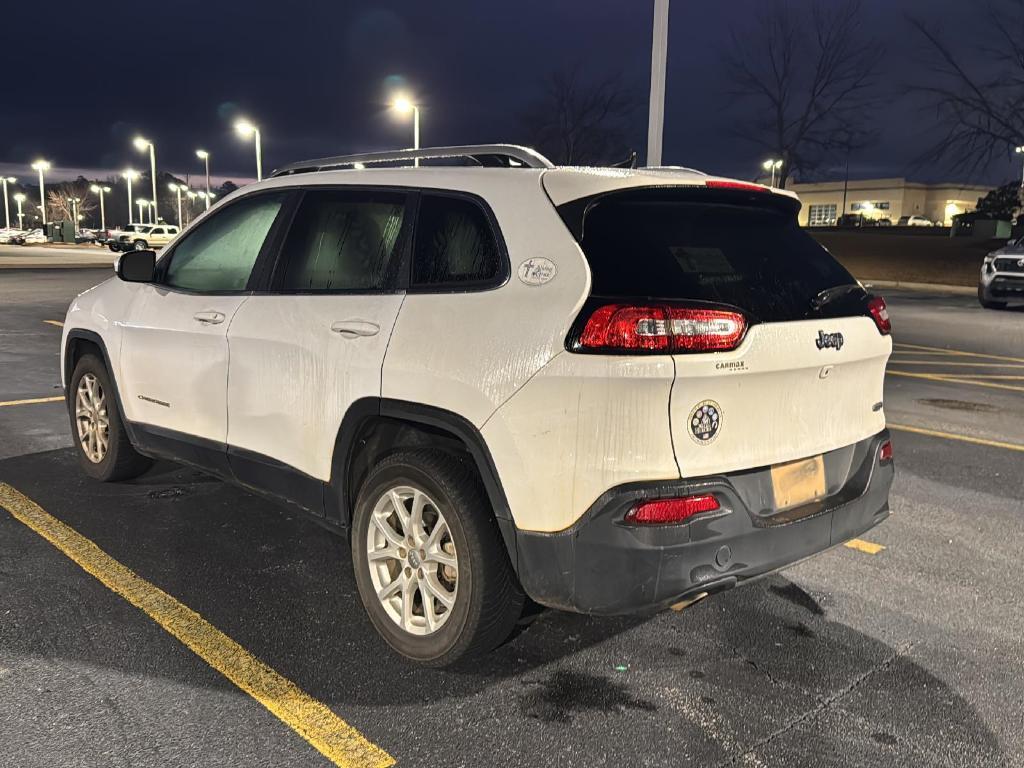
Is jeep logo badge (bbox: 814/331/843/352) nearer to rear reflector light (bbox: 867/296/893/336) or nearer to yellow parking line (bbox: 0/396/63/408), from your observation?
rear reflector light (bbox: 867/296/893/336)

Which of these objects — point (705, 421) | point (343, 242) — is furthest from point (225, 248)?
point (705, 421)

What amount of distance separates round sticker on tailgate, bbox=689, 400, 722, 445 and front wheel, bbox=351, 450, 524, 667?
29.3 inches

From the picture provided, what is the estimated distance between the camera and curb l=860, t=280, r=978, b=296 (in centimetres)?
2685

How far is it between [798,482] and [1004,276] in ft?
61.3

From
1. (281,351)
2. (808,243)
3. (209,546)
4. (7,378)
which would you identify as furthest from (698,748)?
(7,378)

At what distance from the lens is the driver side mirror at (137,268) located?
4.61 m

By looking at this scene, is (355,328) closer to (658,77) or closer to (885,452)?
(885,452)

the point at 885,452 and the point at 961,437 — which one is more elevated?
the point at 885,452

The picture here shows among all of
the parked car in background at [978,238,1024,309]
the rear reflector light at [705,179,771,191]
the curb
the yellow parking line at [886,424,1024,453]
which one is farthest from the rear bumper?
the curb

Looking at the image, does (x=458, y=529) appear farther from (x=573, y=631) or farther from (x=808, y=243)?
(x=808, y=243)

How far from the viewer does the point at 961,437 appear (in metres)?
6.96

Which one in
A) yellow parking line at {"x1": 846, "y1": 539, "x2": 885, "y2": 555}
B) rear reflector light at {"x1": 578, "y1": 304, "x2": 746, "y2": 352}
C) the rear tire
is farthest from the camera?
the rear tire

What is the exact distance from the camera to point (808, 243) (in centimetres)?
342

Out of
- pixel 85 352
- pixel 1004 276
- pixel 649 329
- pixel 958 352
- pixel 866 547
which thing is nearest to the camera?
pixel 649 329
